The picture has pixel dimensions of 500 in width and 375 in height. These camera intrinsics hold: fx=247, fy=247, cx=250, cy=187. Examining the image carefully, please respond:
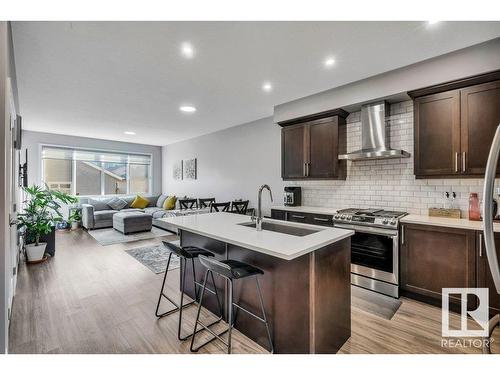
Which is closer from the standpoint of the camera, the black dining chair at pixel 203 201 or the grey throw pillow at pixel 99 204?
the black dining chair at pixel 203 201

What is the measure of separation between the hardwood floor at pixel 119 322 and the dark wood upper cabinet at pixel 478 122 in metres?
1.55

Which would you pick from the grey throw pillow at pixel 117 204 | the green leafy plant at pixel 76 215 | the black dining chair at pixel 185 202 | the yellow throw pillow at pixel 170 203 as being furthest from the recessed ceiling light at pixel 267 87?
the grey throw pillow at pixel 117 204

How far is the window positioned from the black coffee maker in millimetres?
5799

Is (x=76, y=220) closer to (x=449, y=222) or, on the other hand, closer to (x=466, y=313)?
(x=449, y=222)

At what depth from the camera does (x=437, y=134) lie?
2707mm

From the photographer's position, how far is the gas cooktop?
274 cm

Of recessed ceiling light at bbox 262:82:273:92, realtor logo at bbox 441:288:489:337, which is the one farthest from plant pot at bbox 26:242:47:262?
realtor logo at bbox 441:288:489:337

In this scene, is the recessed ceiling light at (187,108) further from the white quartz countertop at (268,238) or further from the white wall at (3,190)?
the white wall at (3,190)

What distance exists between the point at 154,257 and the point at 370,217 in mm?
3344

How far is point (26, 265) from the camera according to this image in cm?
373

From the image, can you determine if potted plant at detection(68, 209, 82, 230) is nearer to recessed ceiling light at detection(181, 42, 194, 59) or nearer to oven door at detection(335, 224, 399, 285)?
recessed ceiling light at detection(181, 42, 194, 59)

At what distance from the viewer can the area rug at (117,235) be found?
5.23 metres

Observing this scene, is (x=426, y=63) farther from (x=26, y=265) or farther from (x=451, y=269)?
(x=26, y=265)
